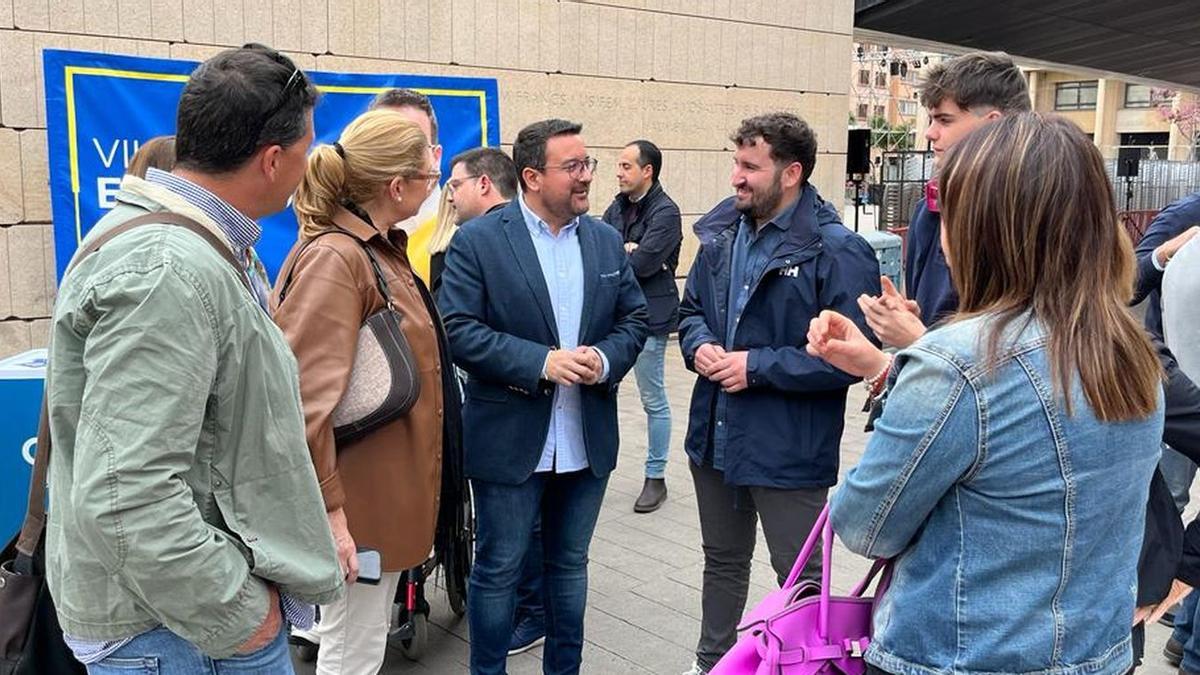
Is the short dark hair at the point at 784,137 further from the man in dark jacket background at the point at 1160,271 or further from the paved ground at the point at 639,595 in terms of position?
the paved ground at the point at 639,595

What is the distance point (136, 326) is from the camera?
1.52 metres

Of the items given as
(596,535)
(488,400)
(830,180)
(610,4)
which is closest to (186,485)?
(488,400)

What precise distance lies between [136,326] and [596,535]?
12.3 feet

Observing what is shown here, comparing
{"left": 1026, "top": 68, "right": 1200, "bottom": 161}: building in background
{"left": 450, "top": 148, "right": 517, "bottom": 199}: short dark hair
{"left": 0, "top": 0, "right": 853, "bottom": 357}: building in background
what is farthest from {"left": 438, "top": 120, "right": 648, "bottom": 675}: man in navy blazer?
{"left": 1026, "top": 68, "right": 1200, "bottom": 161}: building in background

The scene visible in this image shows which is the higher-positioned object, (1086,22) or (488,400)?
(1086,22)

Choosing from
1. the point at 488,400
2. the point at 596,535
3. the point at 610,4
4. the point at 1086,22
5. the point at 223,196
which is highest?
the point at 1086,22

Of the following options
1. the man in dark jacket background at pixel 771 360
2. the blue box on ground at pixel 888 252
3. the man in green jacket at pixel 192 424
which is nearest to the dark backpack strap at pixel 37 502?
the man in green jacket at pixel 192 424

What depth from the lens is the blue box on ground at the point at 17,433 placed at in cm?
324

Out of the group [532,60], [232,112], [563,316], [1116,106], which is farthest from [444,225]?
[1116,106]

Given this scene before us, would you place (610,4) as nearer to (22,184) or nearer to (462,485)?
(22,184)

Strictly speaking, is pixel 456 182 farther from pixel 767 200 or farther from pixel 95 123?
pixel 95 123

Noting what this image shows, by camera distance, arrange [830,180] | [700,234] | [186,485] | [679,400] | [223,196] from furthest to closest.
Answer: [830,180]
[679,400]
[700,234]
[223,196]
[186,485]

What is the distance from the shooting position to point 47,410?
5.65 ft

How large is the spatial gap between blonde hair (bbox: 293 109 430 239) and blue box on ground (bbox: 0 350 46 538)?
1255 millimetres
